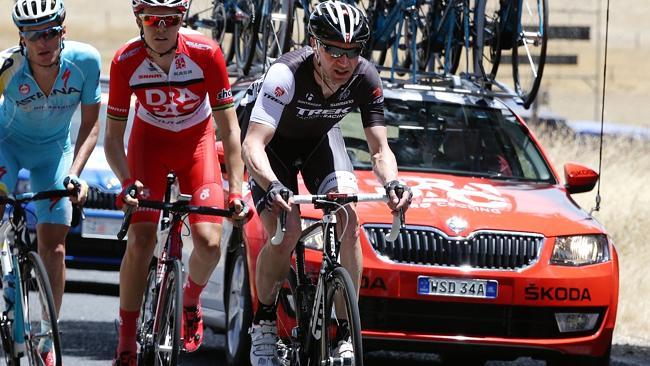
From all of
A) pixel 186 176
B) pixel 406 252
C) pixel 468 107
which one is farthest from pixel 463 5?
pixel 186 176

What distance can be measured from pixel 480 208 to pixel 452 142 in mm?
1254

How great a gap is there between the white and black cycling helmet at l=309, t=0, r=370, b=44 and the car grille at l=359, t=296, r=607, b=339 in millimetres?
1914

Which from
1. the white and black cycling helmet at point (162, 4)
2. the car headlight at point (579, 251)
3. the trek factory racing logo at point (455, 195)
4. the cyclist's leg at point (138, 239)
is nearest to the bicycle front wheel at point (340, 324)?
the cyclist's leg at point (138, 239)

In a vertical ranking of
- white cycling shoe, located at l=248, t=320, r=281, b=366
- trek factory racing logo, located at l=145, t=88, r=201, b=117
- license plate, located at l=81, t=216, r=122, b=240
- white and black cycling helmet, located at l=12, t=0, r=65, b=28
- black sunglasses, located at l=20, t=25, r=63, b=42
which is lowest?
license plate, located at l=81, t=216, r=122, b=240

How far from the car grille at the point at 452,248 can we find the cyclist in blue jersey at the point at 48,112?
1757 mm

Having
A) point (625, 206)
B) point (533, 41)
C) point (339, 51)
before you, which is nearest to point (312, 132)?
point (339, 51)

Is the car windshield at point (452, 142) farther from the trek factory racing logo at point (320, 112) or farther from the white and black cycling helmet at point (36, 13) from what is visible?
the white and black cycling helmet at point (36, 13)

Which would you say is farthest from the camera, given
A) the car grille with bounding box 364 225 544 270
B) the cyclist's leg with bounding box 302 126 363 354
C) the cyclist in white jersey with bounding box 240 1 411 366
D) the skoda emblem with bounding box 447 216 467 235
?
the skoda emblem with bounding box 447 216 467 235

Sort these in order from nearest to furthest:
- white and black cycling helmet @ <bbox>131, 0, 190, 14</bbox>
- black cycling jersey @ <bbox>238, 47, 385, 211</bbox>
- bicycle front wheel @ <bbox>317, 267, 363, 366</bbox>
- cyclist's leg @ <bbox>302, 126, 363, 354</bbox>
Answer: bicycle front wheel @ <bbox>317, 267, 363, 366</bbox> < cyclist's leg @ <bbox>302, 126, 363, 354</bbox> < white and black cycling helmet @ <bbox>131, 0, 190, 14</bbox> < black cycling jersey @ <bbox>238, 47, 385, 211</bbox>

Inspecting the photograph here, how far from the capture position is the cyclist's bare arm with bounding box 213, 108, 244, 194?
27.2ft

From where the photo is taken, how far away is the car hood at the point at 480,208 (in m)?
9.41

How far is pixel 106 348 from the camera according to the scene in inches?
433

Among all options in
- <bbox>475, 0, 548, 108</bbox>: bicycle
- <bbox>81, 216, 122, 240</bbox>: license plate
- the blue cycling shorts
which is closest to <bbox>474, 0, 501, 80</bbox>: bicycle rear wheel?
<bbox>475, 0, 548, 108</bbox>: bicycle

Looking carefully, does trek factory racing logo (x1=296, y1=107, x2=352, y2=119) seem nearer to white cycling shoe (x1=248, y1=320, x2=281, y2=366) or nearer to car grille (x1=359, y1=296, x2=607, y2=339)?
white cycling shoe (x1=248, y1=320, x2=281, y2=366)
